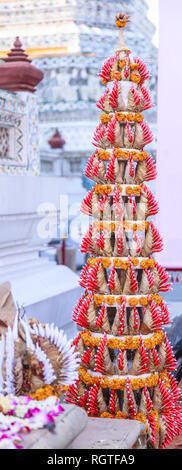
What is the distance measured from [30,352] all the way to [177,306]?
8.48 feet

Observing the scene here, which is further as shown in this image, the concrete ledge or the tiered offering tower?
the tiered offering tower

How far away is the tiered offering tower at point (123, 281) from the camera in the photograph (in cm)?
281

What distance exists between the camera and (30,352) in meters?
2.24

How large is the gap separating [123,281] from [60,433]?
3.42ft

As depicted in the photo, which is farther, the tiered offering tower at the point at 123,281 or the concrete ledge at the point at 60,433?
the tiered offering tower at the point at 123,281

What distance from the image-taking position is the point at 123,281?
2.90 m

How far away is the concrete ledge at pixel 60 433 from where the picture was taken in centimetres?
192

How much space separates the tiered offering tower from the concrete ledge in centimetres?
68

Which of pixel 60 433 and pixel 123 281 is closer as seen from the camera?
pixel 60 433

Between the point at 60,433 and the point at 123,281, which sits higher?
the point at 123,281

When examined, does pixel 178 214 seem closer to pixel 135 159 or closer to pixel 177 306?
pixel 177 306

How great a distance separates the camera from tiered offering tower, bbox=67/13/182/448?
9.22ft

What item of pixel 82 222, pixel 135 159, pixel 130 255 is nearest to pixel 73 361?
pixel 130 255

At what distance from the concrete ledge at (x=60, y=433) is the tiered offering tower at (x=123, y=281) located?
0.68 m
